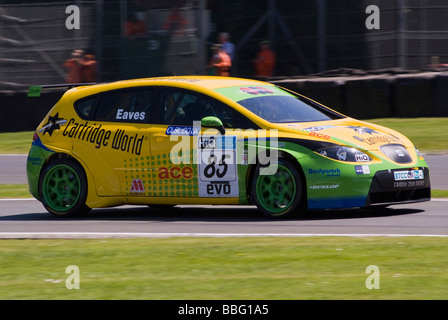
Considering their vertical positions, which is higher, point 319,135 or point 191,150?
point 319,135

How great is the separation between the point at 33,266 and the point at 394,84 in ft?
42.5

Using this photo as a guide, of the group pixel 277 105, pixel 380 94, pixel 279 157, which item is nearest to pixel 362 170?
pixel 279 157

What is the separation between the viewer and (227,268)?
713cm

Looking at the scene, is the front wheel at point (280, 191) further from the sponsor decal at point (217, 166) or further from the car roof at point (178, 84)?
the car roof at point (178, 84)

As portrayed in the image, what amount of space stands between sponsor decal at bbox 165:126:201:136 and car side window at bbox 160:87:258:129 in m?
0.06

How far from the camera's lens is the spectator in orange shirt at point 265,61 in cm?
2025

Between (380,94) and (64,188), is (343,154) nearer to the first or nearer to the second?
(64,188)

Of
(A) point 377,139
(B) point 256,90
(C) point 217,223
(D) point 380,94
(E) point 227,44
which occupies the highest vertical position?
(E) point 227,44

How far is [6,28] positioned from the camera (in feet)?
70.1

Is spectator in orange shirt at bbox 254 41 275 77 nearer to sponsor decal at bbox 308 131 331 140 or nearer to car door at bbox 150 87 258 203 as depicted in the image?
car door at bbox 150 87 258 203

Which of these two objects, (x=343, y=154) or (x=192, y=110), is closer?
(x=343, y=154)

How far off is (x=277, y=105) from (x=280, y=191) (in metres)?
1.15

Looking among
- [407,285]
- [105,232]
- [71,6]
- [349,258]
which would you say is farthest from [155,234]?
[71,6]

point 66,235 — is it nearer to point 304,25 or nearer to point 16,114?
point 304,25
